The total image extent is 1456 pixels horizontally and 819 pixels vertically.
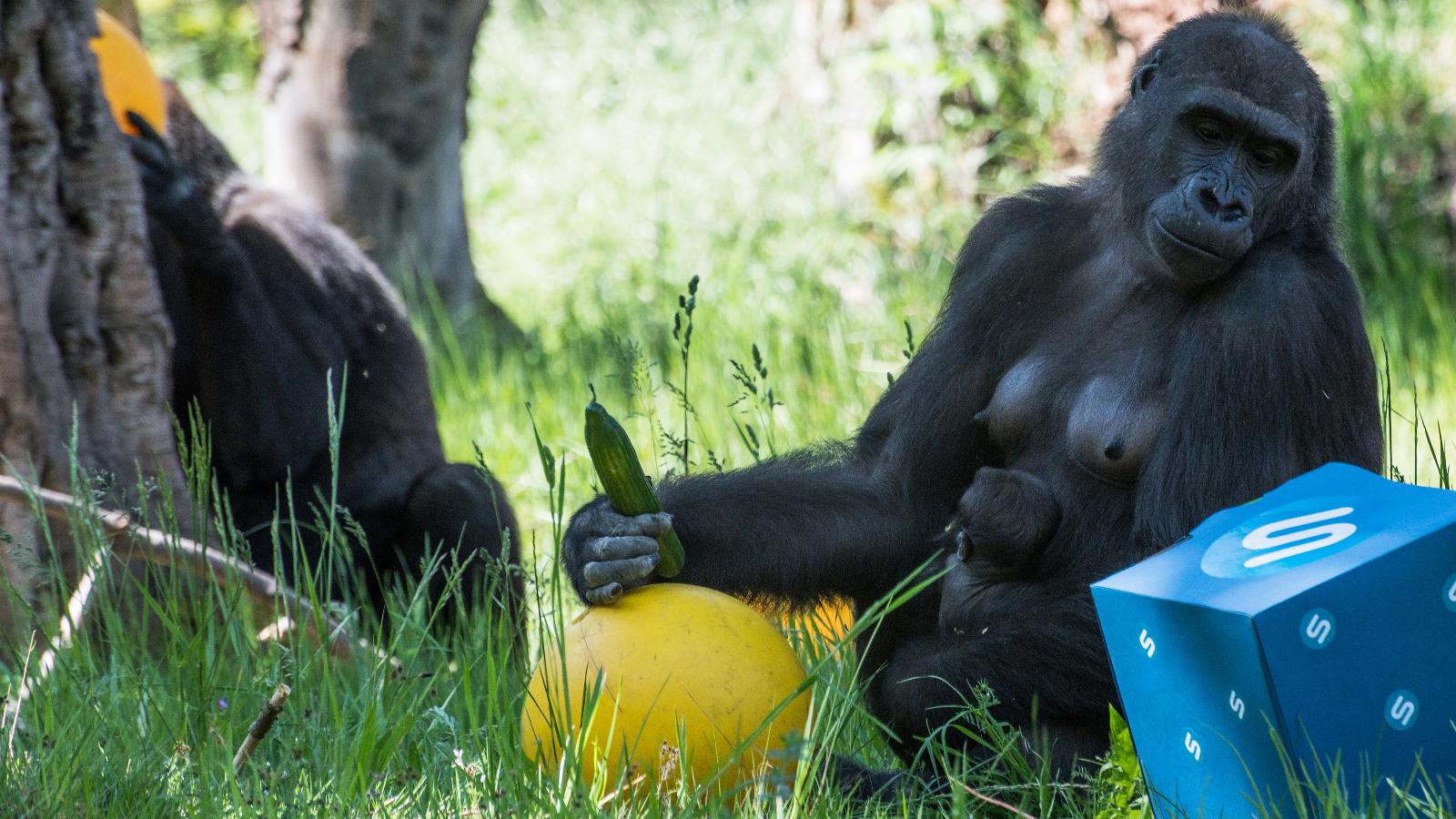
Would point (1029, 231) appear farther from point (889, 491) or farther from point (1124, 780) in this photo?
point (1124, 780)

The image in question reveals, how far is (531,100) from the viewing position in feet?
45.0

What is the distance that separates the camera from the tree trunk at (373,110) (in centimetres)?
670

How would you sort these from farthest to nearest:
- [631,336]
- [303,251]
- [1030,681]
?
1. [631,336]
2. [303,251]
3. [1030,681]

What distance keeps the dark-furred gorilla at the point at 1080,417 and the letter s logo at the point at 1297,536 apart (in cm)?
41

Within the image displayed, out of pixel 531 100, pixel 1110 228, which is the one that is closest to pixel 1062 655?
pixel 1110 228

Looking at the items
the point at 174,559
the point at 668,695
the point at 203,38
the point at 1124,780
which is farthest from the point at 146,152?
the point at 203,38

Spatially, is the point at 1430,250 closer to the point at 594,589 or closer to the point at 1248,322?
the point at 1248,322

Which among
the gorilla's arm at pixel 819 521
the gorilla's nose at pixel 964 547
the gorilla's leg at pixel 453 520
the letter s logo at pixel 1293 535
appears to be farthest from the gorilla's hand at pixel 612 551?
the gorilla's leg at pixel 453 520

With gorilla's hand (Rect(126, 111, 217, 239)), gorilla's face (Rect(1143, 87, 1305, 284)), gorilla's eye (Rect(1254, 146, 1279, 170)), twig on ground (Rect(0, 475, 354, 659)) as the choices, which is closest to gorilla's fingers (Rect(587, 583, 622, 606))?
twig on ground (Rect(0, 475, 354, 659))

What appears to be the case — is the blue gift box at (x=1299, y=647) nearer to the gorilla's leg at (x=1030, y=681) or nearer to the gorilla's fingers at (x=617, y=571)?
the gorilla's leg at (x=1030, y=681)

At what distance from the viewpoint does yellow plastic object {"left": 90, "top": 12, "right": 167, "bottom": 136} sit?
425 cm

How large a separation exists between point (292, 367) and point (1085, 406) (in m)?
2.53

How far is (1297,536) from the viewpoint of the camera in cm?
199

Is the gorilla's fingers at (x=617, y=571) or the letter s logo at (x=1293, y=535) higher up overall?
the letter s logo at (x=1293, y=535)
